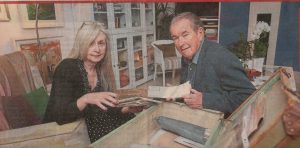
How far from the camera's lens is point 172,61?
74 cm

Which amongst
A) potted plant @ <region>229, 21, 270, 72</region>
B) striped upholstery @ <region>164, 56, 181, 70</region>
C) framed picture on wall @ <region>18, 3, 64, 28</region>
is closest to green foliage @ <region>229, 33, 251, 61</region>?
potted plant @ <region>229, 21, 270, 72</region>

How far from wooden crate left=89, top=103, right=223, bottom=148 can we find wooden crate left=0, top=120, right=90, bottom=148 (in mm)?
229

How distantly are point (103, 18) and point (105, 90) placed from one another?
23cm

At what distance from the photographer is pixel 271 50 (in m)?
0.67

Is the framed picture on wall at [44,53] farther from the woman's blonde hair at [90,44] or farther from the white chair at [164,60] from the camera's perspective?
the white chair at [164,60]

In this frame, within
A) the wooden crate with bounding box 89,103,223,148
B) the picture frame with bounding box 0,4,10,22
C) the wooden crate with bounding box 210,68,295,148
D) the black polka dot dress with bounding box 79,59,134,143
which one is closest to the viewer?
the wooden crate with bounding box 210,68,295,148

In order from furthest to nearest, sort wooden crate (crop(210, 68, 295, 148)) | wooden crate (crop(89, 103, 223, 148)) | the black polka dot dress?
the black polka dot dress, wooden crate (crop(89, 103, 223, 148)), wooden crate (crop(210, 68, 295, 148))

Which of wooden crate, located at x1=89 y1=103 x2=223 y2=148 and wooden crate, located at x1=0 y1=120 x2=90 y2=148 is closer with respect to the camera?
wooden crate, located at x1=89 y1=103 x2=223 y2=148

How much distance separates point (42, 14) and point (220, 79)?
0.53 meters

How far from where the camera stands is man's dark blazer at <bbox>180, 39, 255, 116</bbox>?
607mm

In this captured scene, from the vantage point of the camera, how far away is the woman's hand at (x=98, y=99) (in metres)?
0.73

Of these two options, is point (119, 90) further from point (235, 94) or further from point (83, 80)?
point (235, 94)

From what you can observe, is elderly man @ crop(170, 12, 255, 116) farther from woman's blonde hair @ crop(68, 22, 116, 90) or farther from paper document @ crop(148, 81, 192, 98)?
woman's blonde hair @ crop(68, 22, 116, 90)

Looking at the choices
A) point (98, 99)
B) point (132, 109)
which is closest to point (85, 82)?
point (98, 99)
